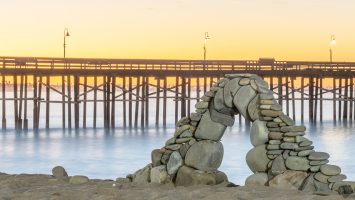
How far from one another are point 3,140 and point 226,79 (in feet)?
88.1

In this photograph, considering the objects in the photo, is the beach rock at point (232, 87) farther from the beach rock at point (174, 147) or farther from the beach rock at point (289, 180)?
the beach rock at point (289, 180)

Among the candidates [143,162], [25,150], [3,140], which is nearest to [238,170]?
[143,162]

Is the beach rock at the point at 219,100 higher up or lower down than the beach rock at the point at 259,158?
higher up

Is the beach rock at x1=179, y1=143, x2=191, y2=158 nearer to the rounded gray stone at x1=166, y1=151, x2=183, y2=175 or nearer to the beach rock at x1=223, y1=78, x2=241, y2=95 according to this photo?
the rounded gray stone at x1=166, y1=151, x2=183, y2=175

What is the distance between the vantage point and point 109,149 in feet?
112

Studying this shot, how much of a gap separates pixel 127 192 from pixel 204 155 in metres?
2.01

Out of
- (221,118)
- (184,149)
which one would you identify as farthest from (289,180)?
(184,149)

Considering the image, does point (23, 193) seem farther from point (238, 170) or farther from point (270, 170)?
point (238, 170)

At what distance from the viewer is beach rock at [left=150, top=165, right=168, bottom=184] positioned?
1315 centimetres

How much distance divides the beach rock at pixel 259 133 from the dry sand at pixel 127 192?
102 centimetres

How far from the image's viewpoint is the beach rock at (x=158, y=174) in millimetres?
13148

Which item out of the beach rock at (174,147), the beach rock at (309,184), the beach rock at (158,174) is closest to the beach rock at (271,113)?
the beach rock at (309,184)

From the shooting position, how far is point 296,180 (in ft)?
40.1

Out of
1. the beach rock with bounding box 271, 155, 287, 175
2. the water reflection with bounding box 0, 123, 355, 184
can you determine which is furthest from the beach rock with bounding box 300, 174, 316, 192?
the water reflection with bounding box 0, 123, 355, 184
